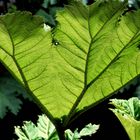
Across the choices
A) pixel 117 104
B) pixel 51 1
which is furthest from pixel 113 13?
pixel 51 1

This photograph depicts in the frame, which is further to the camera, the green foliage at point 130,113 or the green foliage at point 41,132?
the green foliage at point 41,132

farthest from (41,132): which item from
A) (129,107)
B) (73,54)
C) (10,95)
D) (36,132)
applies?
(10,95)

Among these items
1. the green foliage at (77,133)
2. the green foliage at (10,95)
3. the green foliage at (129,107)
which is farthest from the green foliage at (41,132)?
the green foliage at (10,95)

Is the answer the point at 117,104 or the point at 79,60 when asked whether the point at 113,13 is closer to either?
the point at 79,60

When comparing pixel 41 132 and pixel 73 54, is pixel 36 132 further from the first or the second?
pixel 73 54

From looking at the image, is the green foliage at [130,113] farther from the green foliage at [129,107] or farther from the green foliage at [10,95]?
the green foliage at [10,95]

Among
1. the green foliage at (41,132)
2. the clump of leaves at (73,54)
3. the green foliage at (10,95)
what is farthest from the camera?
the green foliage at (10,95)
